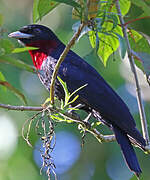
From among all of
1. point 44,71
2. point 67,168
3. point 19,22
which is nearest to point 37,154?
point 67,168

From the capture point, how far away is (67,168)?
6.55 meters

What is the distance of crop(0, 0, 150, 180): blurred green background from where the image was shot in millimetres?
5742

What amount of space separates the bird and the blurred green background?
4.69 ft

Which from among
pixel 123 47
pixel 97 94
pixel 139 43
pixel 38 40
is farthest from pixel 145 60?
pixel 38 40

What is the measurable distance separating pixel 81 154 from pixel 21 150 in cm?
115

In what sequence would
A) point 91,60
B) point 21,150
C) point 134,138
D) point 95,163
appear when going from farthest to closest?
1. point 95,163
2. point 21,150
3. point 91,60
4. point 134,138

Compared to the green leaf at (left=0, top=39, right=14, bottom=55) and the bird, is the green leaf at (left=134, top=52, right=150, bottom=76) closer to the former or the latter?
the bird

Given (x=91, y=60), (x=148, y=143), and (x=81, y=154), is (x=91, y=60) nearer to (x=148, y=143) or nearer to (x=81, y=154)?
(x=81, y=154)

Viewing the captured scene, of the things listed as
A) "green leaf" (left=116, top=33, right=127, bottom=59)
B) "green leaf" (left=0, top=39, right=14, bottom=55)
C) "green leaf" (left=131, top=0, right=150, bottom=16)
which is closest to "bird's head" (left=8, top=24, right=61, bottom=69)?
"green leaf" (left=131, top=0, right=150, bottom=16)

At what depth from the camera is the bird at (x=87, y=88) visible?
10.2ft

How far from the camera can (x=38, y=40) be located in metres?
3.93

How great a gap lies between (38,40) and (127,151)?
1417 millimetres

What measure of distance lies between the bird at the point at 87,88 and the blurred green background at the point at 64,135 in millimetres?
1431

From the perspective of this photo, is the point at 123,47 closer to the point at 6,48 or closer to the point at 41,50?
the point at 6,48
